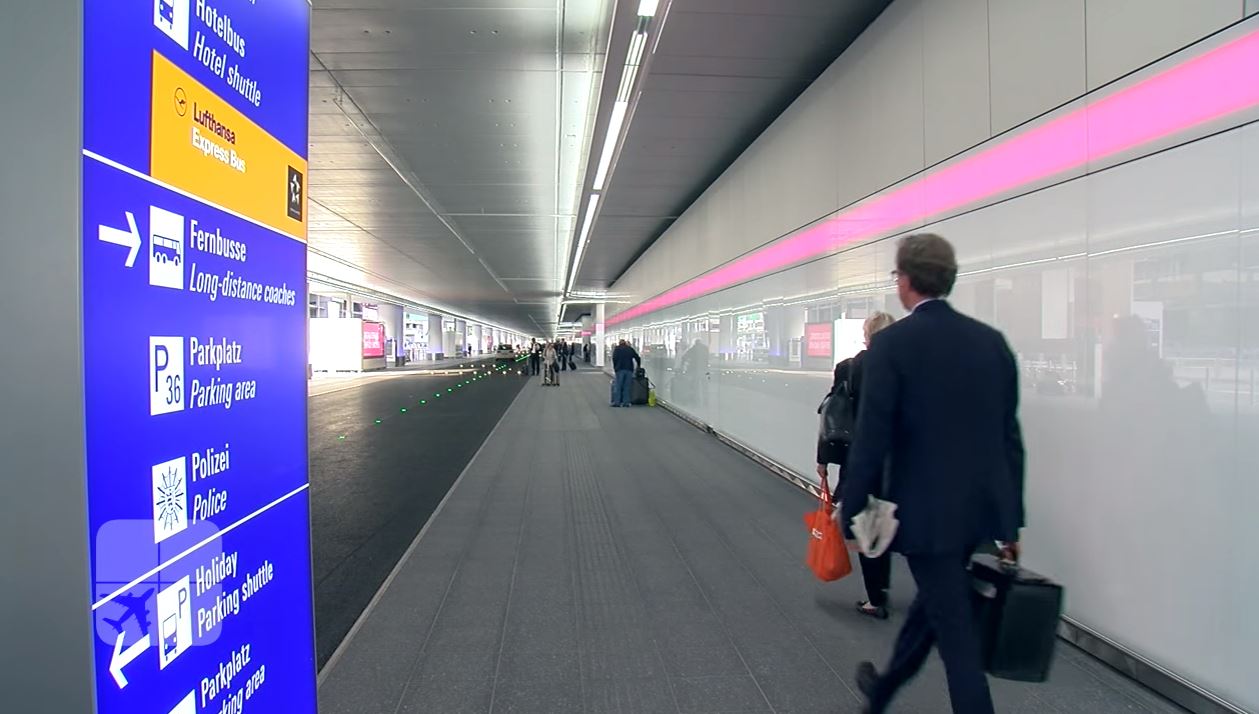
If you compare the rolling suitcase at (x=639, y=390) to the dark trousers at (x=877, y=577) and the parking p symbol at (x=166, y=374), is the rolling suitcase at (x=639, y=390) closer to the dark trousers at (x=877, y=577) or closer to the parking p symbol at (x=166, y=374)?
the dark trousers at (x=877, y=577)

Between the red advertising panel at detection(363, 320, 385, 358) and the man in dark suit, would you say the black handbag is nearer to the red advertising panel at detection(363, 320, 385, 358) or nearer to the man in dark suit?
the man in dark suit

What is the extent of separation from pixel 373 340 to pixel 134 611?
4241 centimetres

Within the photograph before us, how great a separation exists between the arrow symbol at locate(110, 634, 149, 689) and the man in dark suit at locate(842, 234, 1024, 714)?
6.33ft

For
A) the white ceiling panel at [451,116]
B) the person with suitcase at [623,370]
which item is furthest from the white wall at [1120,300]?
the person with suitcase at [623,370]

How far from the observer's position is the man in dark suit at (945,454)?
219cm

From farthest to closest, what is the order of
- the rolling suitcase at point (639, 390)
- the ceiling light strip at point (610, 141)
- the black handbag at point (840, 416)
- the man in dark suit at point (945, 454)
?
the rolling suitcase at point (639, 390)
the ceiling light strip at point (610, 141)
the black handbag at point (840, 416)
the man in dark suit at point (945, 454)

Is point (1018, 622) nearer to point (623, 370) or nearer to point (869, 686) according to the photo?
point (869, 686)

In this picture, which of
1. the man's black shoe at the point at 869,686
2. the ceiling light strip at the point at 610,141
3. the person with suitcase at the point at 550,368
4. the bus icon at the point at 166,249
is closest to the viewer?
the bus icon at the point at 166,249

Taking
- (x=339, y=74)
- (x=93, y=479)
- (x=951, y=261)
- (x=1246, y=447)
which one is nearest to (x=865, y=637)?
(x=1246, y=447)

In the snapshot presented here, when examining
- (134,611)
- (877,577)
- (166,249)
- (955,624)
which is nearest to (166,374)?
(166,249)

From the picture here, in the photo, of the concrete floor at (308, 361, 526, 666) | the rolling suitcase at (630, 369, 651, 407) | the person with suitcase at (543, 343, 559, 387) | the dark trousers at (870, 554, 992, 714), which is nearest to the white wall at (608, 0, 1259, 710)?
the dark trousers at (870, 554, 992, 714)

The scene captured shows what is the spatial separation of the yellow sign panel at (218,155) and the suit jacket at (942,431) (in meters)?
1.83

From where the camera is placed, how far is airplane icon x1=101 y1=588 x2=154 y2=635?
1160 millimetres

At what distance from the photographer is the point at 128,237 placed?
1204 mm
